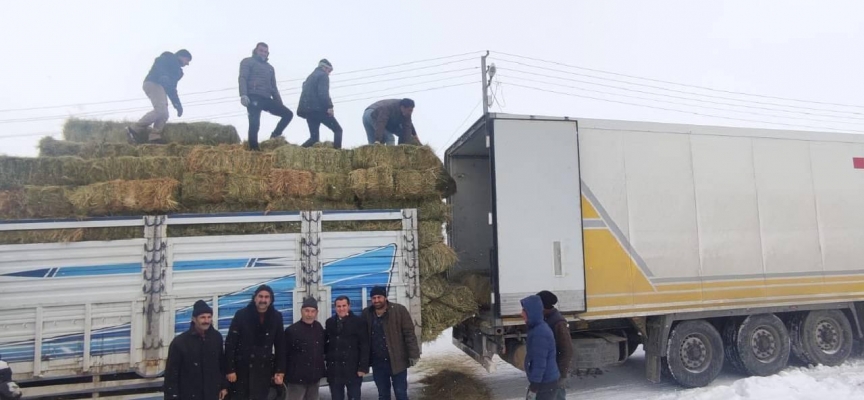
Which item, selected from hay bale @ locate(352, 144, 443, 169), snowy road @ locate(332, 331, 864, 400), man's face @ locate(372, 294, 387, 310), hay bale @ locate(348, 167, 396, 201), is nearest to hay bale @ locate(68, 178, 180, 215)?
hay bale @ locate(348, 167, 396, 201)

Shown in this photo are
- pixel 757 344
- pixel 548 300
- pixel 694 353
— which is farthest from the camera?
pixel 757 344

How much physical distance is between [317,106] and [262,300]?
3694 mm

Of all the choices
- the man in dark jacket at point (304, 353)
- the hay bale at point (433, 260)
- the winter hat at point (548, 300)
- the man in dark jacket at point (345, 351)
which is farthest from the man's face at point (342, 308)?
the winter hat at point (548, 300)

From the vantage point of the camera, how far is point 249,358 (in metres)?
4.95

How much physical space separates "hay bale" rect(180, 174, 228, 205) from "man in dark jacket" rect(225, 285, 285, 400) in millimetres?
1756

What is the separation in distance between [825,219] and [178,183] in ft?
30.7

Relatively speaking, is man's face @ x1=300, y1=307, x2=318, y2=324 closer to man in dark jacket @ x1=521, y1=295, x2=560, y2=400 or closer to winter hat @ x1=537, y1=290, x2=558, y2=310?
man in dark jacket @ x1=521, y1=295, x2=560, y2=400

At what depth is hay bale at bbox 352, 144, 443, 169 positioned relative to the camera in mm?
6641

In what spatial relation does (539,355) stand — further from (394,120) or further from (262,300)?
(394,120)

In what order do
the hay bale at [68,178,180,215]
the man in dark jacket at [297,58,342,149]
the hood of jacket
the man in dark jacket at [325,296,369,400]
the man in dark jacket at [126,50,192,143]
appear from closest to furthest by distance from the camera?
the hood of jacket < the man in dark jacket at [325,296,369,400] < the hay bale at [68,178,180,215] < the man in dark jacket at [126,50,192,143] < the man in dark jacket at [297,58,342,149]

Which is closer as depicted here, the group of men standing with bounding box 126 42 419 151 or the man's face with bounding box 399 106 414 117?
the group of men standing with bounding box 126 42 419 151

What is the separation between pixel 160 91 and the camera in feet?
23.6

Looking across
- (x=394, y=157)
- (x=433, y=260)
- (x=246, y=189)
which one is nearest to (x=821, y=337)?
(x=433, y=260)

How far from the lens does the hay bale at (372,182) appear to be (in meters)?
6.37
